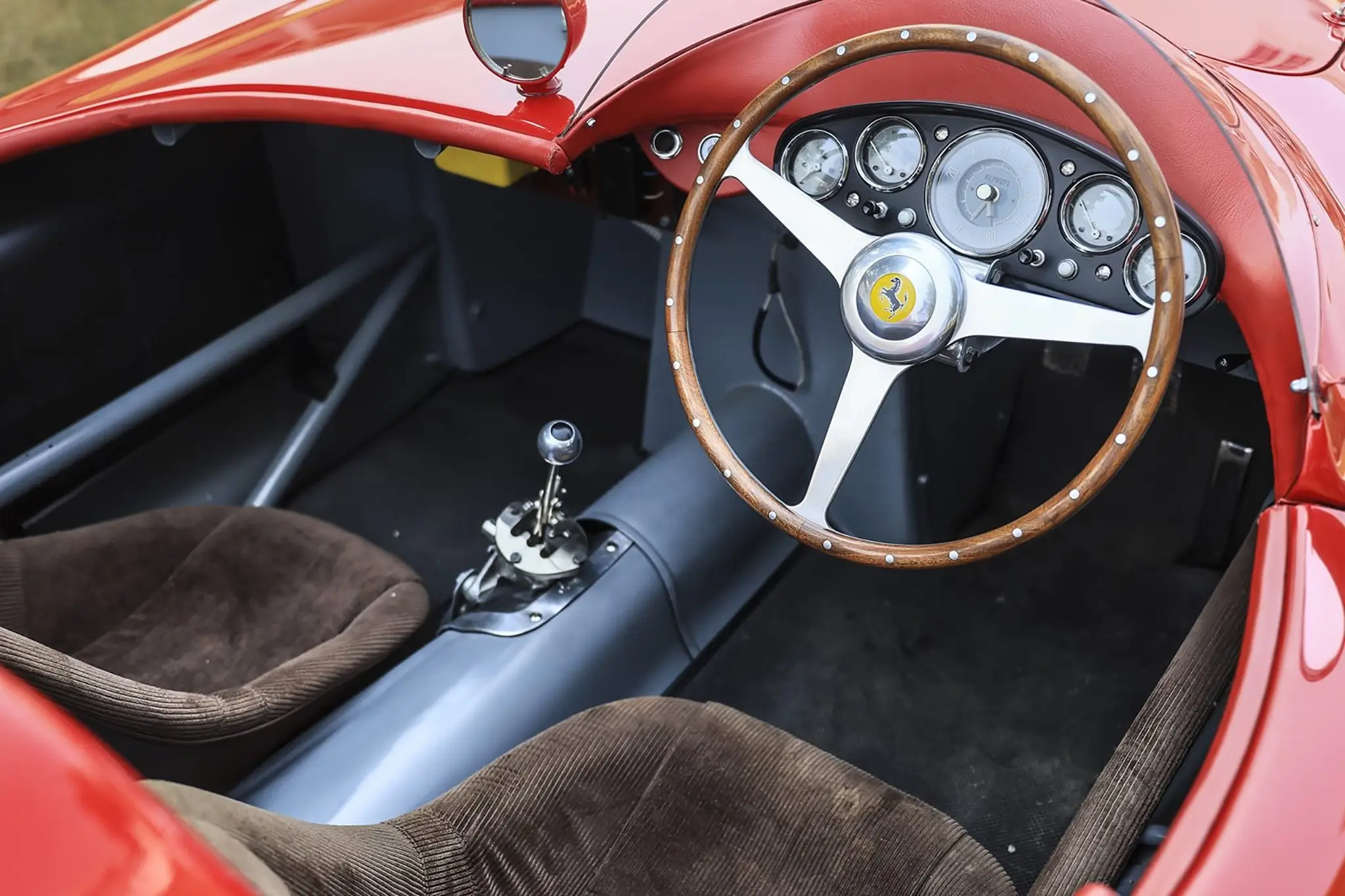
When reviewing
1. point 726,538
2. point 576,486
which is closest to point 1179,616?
point 726,538

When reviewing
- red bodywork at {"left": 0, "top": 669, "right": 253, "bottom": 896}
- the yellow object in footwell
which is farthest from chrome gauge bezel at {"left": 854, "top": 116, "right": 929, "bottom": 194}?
red bodywork at {"left": 0, "top": 669, "right": 253, "bottom": 896}

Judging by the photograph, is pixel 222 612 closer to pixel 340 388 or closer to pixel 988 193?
pixel 340 388

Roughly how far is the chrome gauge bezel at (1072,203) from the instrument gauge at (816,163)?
226mm

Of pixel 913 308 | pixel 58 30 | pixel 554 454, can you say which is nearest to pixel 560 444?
pixel 554 454

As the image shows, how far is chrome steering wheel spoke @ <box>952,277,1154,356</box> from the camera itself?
0.92 m

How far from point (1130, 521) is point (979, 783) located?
0.69m

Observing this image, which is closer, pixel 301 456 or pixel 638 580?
pixel 638 580

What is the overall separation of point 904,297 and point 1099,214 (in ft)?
0.69

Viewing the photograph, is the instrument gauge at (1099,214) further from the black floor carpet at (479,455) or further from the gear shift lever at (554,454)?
the black floor carpet at (479,455)

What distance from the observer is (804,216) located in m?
1.08

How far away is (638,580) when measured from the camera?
4.78ft

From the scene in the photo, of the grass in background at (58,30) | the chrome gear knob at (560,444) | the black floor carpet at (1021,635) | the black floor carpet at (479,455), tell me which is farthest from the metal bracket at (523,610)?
the grass in background at (58,30)

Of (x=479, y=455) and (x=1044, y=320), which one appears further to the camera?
(x=479, y=455)

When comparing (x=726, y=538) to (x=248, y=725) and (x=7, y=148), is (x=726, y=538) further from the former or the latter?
(x=7, y=148)
